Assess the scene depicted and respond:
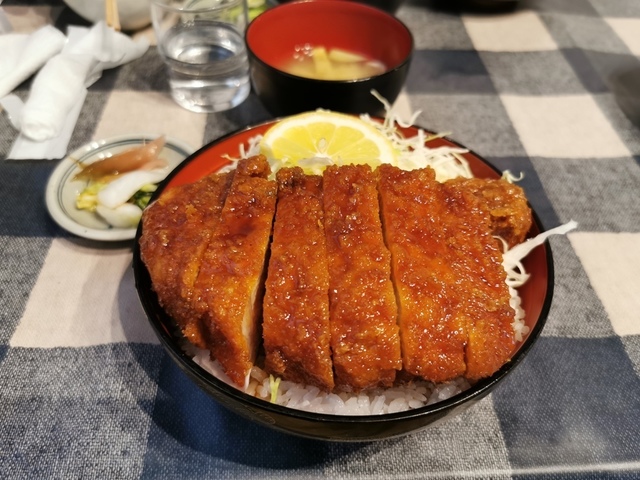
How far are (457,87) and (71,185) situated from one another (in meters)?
2.21

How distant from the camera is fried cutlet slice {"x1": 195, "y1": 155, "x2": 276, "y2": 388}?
1277 millimetres

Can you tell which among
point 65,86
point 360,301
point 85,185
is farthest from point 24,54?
point 360,301

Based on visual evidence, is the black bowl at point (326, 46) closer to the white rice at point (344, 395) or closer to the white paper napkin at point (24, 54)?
the white paper napkin at point (24, 54)

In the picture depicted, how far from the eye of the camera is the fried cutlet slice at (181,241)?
1341 millimetres

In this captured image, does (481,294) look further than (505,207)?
No

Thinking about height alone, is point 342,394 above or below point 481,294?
below

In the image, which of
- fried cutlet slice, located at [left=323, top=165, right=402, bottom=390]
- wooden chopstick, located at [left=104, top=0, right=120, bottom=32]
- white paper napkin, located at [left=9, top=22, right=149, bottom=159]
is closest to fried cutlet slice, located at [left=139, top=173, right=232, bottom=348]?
fried cutlet slice, located at [left=323, top=165, right=402, bottom=390]

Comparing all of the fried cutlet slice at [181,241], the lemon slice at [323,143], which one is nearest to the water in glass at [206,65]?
the lemon slice at [323,143]

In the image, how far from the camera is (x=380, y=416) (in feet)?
3.94

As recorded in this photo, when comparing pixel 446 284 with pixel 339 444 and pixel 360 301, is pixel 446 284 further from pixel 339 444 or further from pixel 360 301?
pixel 339 444

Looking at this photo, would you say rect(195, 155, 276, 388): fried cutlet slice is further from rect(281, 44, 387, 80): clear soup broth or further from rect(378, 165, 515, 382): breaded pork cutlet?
rect(281, 44, 387, 80): clear soup broth

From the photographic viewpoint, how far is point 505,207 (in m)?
1.62

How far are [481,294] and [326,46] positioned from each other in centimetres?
202

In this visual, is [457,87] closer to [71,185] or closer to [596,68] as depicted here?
[596,68]
